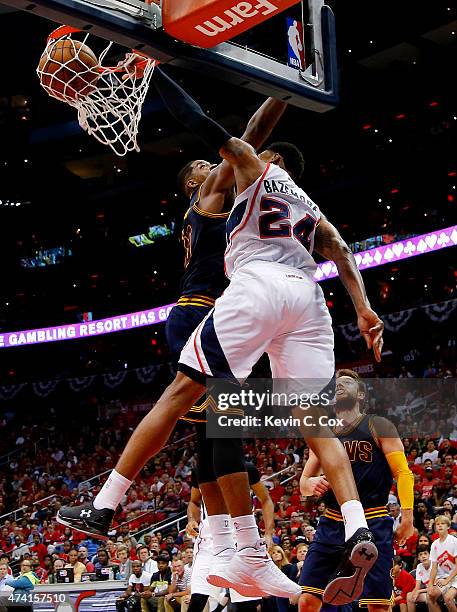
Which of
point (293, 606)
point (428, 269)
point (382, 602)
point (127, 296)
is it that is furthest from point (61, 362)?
point (382, 602)

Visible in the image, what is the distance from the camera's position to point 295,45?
481 cm

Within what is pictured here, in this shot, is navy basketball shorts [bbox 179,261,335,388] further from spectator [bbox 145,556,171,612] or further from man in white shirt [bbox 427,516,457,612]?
spectator [bbox 145,556,171,612]

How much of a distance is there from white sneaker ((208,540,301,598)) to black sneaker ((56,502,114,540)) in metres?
0.71

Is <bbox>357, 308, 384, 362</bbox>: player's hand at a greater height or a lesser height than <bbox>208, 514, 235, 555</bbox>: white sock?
greater

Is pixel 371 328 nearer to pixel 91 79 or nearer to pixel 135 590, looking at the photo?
pixel 91 79

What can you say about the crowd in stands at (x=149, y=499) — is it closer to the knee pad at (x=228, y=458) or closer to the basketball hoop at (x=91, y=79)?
the knee pad at (x=228, y=458)

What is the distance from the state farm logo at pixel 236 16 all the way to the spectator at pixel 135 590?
8907 millimetres

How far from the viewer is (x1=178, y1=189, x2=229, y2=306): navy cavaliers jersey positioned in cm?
505

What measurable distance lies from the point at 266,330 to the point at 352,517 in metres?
0.91

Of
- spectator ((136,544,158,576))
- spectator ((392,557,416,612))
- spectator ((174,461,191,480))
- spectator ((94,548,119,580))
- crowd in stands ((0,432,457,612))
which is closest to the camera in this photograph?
spectator ((392,557,416,612))

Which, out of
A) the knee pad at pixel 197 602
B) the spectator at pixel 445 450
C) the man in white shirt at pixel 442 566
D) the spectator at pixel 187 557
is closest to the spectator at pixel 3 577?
the spectator at pixel 187 557

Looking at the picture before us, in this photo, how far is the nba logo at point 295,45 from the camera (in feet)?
15.6

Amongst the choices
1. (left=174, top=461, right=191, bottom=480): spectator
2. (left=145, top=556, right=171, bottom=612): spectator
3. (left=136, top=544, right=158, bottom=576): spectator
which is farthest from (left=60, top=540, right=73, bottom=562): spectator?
(left=145, top=556, right=171, bottom=612): spectator

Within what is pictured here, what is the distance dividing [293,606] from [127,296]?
18475 mm
